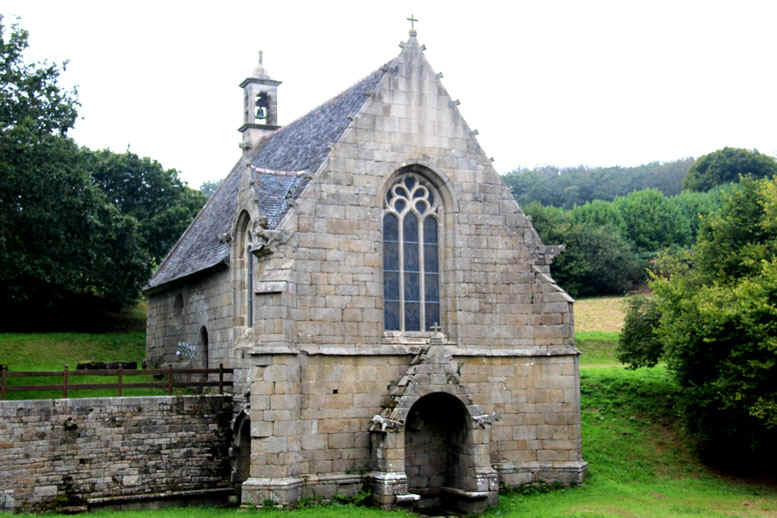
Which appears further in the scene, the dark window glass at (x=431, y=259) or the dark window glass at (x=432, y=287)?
the dark window glass at (x=431, y=259)

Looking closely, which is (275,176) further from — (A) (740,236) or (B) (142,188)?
(B) (142,188)

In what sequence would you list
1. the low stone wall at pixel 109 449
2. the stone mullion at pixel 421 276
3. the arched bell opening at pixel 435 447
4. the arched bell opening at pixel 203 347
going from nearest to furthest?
the low stone wall at pixel 109 449
the arched bell opening at pixel 435 447
the stone mullion at pixel 421 276
the arched bell opening at pixel 203 347

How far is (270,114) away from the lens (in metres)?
34.9

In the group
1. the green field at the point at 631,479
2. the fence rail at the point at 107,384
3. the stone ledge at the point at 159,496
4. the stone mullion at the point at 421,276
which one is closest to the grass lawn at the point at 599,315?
the green field at the point at 631,479

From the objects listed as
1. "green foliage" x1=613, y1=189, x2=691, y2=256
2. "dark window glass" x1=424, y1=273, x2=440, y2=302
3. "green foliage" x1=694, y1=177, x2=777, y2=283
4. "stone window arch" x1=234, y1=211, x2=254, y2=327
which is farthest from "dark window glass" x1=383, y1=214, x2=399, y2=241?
"green foliage" x1=613, y1=189, x2=691, y2=256

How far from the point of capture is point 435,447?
67.4 ft

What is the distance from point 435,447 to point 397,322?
3387mm

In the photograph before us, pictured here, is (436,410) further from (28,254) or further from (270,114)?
(270,114)

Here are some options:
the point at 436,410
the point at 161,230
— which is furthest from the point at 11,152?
the point at 161,230

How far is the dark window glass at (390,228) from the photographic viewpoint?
2091cm

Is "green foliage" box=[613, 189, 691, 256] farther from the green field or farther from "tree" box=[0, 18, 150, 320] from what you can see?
"tree" box=[0, 18, 150, 320]

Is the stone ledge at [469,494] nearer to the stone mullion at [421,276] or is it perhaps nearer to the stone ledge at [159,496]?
the stone mullion at [421,276]

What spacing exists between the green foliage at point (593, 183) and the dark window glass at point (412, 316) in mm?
79053

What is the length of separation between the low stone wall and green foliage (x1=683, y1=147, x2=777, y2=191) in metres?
70.1
